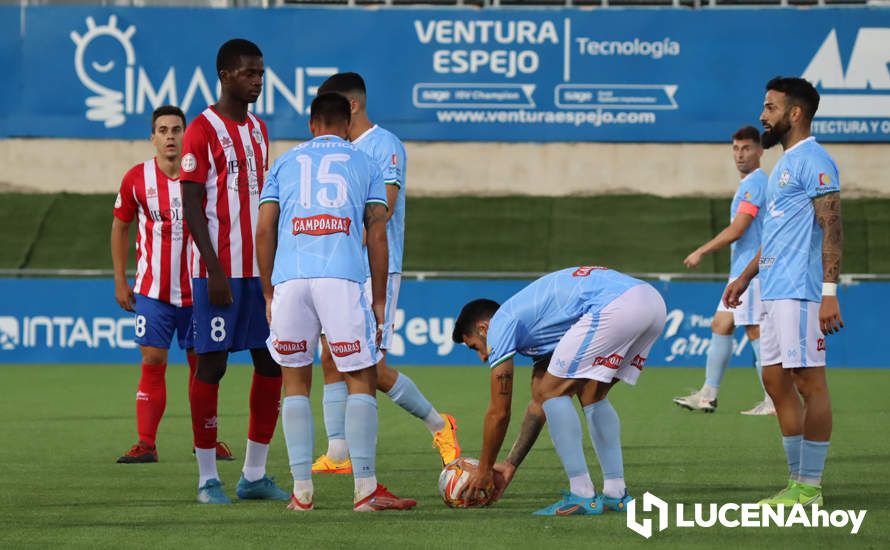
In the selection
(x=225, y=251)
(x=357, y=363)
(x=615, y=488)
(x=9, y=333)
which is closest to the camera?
(x=357, y=363)

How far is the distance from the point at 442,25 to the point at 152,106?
5679 mm

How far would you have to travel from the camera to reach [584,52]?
86.8ft

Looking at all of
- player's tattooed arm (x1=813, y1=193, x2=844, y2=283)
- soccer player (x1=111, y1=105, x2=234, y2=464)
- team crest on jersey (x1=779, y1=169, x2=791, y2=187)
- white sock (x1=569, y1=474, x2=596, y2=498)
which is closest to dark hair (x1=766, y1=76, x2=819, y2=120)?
team crest on jersey (x1=779, y1=169, x2=791, y2=187)

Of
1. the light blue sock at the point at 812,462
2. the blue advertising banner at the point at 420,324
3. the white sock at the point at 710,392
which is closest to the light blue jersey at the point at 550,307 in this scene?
the light blue sock at the point at 812,462

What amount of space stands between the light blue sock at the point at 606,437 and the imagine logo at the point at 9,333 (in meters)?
12.9

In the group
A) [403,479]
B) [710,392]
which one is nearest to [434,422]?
[403,479]

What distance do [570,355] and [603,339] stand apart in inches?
6.7

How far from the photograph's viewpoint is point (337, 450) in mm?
8367

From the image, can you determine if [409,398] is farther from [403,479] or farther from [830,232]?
[830,232]

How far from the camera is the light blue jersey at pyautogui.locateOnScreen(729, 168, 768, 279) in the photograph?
1179cm

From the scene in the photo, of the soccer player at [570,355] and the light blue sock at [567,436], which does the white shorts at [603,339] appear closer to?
the soccer player at [570,355]

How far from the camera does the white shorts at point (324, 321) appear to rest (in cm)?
661

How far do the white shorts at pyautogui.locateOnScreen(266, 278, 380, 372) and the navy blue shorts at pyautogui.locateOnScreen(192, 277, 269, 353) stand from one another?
0.50 metres

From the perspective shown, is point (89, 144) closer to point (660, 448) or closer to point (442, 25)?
point (442, 25)
